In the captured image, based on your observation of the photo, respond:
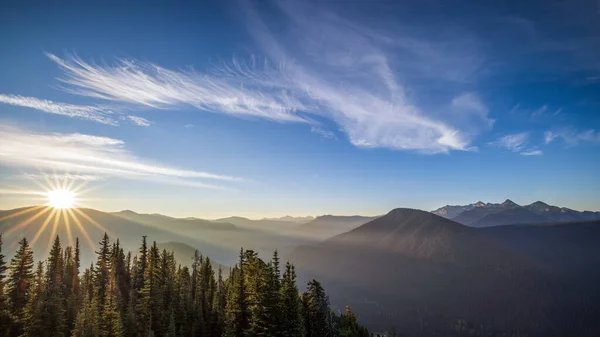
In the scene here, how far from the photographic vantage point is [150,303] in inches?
2511

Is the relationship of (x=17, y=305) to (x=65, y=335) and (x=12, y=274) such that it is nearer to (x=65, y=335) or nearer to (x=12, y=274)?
(x=12, y=274)

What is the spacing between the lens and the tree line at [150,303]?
4650 cm

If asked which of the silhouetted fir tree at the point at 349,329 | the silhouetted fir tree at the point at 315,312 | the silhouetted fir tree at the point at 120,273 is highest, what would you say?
the silhouetted fir tree at the point at 120,273

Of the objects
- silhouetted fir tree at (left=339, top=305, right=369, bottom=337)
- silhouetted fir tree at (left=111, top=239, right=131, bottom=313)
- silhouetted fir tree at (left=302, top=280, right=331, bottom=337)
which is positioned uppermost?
silhouetted fir tree at (left=111, top=239, right=131, bottom=313)

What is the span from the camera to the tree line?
46.5m

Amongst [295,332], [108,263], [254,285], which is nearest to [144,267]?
[108,263]

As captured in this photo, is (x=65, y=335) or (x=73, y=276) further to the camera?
(x=73, y=276)

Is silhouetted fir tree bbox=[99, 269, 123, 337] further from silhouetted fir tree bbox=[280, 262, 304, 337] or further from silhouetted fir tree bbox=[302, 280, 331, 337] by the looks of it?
silhouetted fir tree bbox=[302, 280, 331, 337]

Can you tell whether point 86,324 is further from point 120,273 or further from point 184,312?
point 120,273

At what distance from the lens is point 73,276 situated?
85875mm

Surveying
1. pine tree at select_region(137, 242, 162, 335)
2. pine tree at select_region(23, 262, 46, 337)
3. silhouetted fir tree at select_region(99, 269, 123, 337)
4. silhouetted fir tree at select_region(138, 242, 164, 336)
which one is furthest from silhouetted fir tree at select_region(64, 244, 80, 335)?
silhouetted fir tree at select_region(138, 242, 164, 336)

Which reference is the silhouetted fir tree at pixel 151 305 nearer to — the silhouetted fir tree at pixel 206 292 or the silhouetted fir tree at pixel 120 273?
the silhouetted fir tree at pixel 206 292

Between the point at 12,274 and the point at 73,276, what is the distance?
25.2 metres

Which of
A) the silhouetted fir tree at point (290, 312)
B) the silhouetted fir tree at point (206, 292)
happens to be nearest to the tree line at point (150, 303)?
the silhouetted fir tree at point (290, 312)
